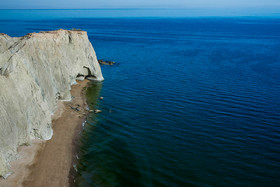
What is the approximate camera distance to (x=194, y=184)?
2411 cm

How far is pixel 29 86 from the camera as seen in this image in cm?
2859

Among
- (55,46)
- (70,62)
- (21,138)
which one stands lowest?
(21,138)

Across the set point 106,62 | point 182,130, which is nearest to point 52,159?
point 182,130

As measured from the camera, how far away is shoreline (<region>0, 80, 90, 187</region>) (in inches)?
905

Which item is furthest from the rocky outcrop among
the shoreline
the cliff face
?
the shoreline

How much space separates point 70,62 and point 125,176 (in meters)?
29.2

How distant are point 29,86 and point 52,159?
27.2 feet

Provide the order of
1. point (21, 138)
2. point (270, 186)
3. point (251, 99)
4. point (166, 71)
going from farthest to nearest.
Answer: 1. point (166, 71)
2. point (251, 99)
3. point (21, 138)
4. point (270, 186)

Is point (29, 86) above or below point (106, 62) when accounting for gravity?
above

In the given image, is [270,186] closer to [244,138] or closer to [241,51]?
[244,138]

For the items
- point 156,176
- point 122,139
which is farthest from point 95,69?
point 156,176

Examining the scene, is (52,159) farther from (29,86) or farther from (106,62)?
(106,62)

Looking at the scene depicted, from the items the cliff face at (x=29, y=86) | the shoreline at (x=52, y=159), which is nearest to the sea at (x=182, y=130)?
the shoreline at (x=52, y=159)

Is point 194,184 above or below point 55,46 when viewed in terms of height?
below
